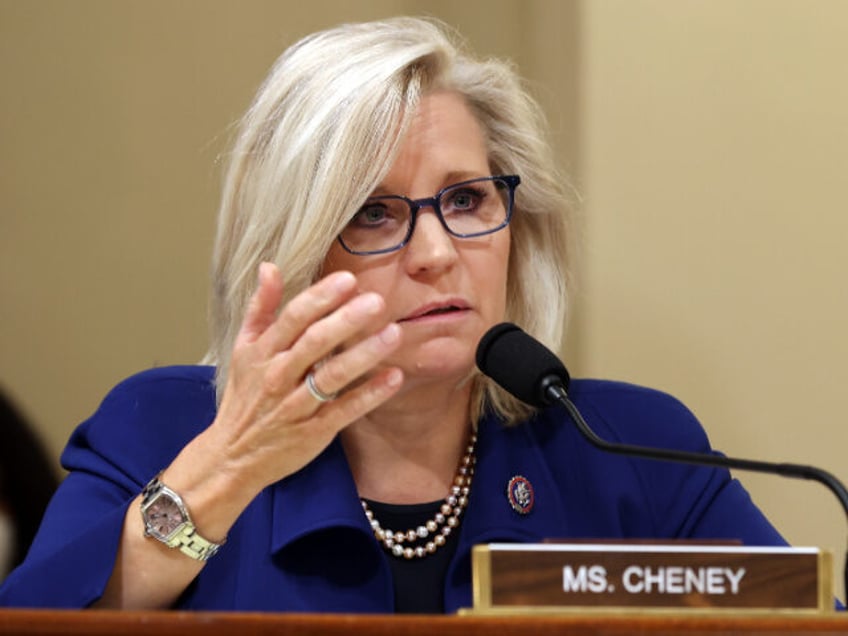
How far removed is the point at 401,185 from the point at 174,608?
66 cm

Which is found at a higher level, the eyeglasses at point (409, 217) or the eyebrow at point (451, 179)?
the eyebrow at point (451, 179)

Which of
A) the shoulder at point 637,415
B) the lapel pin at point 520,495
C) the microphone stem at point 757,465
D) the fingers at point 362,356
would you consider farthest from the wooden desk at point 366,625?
the shoulder at point 637,415

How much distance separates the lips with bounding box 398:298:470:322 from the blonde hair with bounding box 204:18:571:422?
6.2 inches

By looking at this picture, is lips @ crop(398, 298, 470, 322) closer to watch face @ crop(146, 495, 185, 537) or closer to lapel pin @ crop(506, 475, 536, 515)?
lapel pin @ crop(506, 475, 536, 515)

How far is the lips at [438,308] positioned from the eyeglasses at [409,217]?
9 centimetres

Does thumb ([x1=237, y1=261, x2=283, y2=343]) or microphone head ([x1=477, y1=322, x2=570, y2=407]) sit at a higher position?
thumb ([x1=237, y1=261, x2=283, y2=343])

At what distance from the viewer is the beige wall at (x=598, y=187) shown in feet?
7.25

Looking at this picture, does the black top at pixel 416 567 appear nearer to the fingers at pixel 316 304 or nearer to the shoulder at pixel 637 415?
the shoulder at pixel 637 415

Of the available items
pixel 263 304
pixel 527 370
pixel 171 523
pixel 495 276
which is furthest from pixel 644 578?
pixel 495 276

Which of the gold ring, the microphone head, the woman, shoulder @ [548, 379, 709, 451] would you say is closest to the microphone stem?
the microphone head

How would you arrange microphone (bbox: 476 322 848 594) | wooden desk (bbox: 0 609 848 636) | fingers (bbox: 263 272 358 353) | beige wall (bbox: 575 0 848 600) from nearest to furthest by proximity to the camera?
wooden desk (bbox: 0 609 848 636) → fingers (bbox: 263 272 358 353) → microphone (bbox: 476 322 848 594) → beige wall (bbox: 575 0 848 600)

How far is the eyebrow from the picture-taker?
1644 mm

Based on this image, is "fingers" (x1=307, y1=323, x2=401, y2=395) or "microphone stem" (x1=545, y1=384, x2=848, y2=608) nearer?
"microphone stem" (x1=545, y1=384, x2=848, y2=608)

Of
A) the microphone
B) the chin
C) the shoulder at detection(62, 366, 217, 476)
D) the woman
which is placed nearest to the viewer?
the microphone
